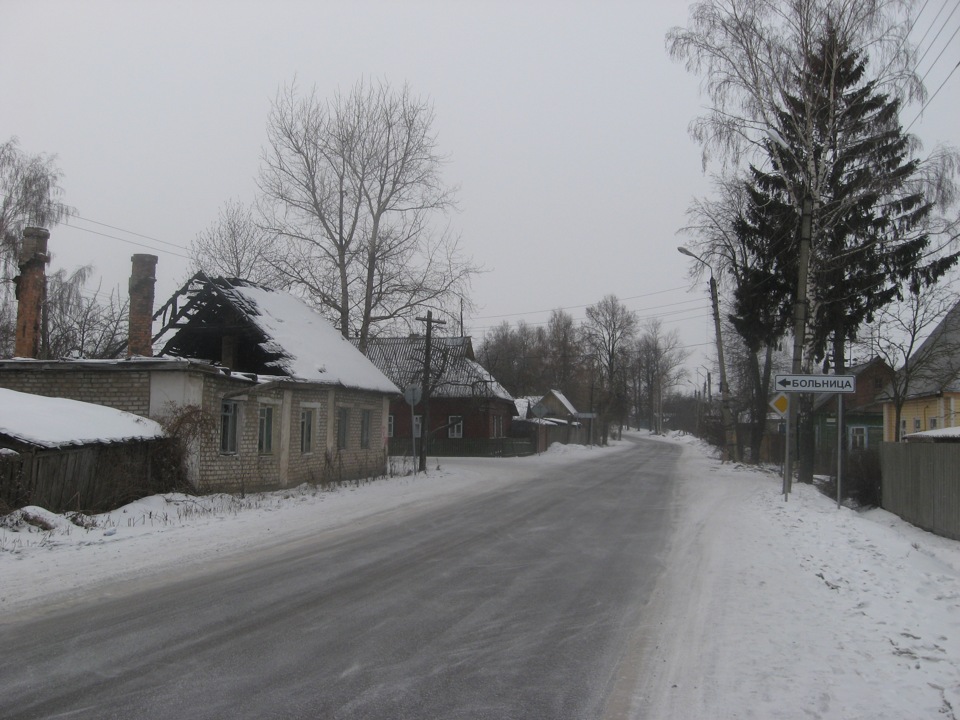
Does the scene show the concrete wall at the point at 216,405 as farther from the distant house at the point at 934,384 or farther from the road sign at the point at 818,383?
the distant house at the point at 934,384

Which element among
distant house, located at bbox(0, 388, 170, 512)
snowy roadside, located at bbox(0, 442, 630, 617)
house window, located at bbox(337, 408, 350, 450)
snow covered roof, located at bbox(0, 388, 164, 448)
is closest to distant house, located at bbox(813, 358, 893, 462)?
house window, located at bbox(337, 408, 350, 450)

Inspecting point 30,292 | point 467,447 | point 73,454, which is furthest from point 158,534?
point 467,447

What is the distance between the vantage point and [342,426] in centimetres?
2327

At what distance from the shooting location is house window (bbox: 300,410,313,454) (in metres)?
20.2

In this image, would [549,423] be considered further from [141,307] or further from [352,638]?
[352,638]

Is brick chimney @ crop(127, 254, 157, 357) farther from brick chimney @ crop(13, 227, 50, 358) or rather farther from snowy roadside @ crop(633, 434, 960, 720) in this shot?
snowy roadside @ crop(633, 434, 960, 720)

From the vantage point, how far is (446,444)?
42.7m

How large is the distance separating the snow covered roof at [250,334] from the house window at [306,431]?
1.03 m

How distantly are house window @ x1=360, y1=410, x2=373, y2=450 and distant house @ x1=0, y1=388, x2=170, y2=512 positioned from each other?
10602 mm

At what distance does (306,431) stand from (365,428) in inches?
188

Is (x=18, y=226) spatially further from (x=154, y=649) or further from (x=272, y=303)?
(x=154, y=649)

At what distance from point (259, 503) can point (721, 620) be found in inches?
419

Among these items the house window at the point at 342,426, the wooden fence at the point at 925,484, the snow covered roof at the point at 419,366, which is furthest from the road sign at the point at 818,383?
the snow covered roof at the point at 419,366

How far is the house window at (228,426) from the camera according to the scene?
1633 cm
